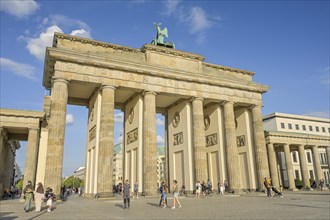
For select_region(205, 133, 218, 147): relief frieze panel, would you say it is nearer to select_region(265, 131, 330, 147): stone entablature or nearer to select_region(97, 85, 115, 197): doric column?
select_region(265, 131, 330, 147): stone entablature

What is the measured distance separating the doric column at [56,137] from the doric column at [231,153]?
17.4 meters

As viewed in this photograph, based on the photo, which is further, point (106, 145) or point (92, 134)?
point (92, 134)

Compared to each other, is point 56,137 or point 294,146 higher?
point 294,146

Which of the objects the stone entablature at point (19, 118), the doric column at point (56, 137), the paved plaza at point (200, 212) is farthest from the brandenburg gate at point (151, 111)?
the paved plaza at point (200, 212)

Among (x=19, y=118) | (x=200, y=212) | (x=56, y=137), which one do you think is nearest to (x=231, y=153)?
(x=56, y=137)

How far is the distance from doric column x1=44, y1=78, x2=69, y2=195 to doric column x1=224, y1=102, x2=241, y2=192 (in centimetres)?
1739

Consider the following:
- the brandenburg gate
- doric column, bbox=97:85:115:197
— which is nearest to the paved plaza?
doric column, bbox=97:85:115:197

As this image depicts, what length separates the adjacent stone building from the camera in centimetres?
4041

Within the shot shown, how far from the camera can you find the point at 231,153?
29.9 metres

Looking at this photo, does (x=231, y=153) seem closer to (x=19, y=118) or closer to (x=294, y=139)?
(x=294, y=139)

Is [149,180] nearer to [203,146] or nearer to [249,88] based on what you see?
[203,146]

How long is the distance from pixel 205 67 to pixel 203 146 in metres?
9.67

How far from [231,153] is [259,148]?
411 centimetres

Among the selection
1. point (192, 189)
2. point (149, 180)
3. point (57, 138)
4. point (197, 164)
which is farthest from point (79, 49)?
point (192, 189)
